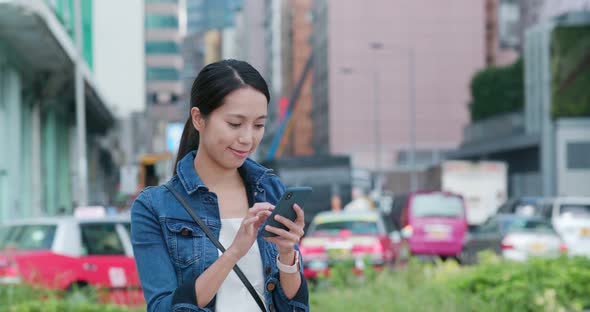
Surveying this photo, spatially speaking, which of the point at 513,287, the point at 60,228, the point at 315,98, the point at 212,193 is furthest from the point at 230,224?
the point at 315,98

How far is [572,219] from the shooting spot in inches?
1109

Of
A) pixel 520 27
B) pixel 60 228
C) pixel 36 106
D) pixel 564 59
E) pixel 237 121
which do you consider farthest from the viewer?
pixel 520 27

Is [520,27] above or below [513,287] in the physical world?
above

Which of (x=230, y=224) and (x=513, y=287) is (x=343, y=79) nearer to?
(x=513, y=287)

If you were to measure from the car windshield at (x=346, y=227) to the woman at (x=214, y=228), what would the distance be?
17822 millimetres

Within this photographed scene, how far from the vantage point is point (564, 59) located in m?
53.7

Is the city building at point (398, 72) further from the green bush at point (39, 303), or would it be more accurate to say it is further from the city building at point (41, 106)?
the green bush at point (39, 303)

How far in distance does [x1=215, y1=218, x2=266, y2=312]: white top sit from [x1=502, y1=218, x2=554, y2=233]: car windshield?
68.5ft

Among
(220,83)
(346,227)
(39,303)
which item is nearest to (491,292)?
(39,303)

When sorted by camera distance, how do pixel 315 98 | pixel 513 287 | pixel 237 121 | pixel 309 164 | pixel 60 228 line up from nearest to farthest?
1. pixel 237 121
2. pixel 513 287
3. pixel 60 228
4. pixel 309 164
5. pixel 315 98

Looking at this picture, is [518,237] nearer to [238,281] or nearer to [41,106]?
[41,106]

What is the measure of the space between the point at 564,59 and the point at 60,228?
4085 cm

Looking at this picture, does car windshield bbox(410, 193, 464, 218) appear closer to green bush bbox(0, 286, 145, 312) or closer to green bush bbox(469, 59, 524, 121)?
green bush bbox(0, 286, 145, 312)

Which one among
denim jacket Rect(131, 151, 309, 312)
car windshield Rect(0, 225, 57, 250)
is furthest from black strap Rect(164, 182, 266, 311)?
car windshield Rect(0, 225, 57, 250)
